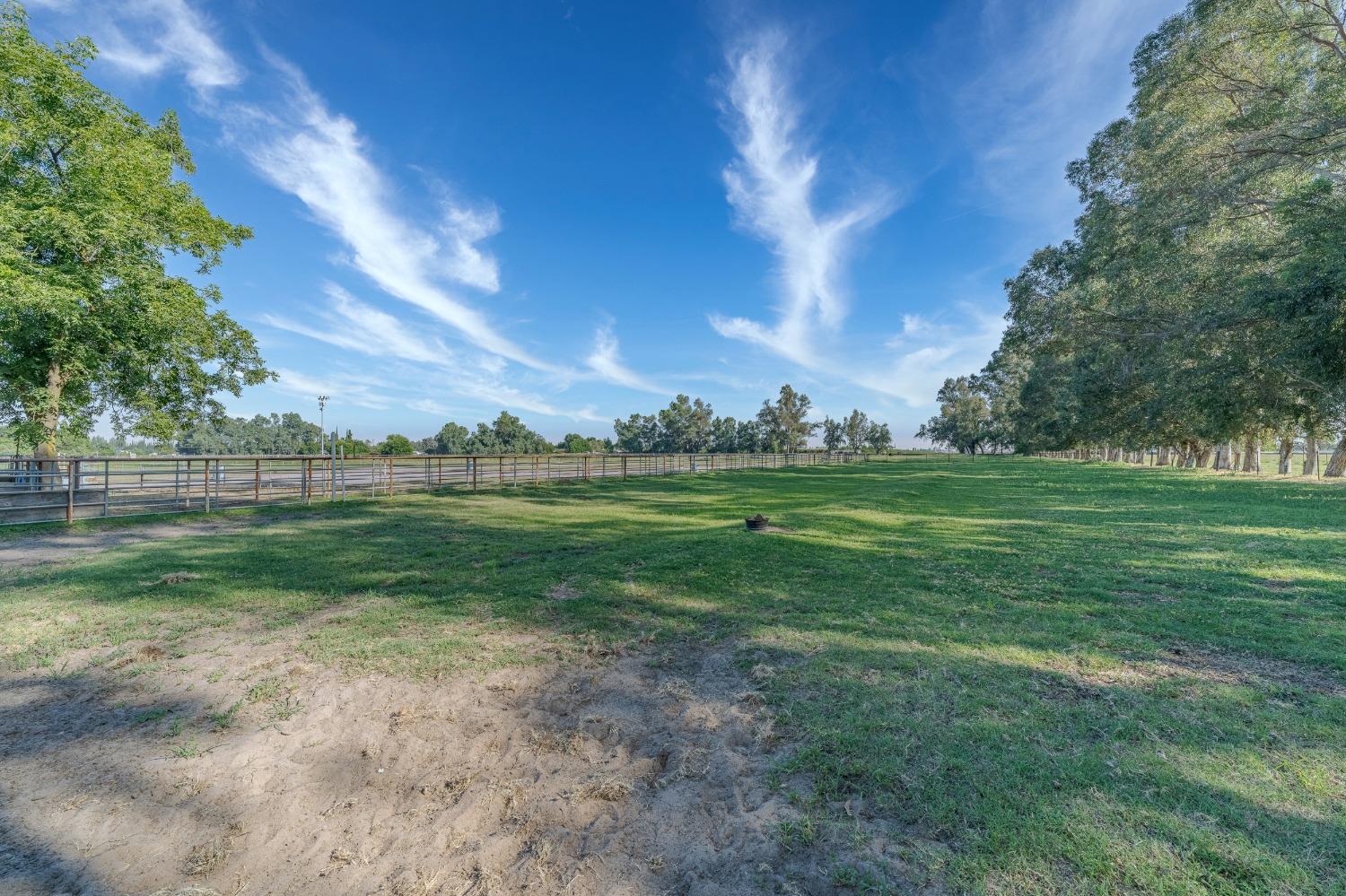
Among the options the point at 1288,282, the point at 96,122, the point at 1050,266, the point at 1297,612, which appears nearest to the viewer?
the point at 1297,612

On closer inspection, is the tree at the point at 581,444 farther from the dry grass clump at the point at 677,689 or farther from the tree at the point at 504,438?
the dry grass clump at the point at 677,689

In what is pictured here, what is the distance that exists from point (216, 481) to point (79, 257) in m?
6.29

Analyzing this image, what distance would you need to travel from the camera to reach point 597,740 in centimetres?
281

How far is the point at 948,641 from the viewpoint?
3.91 meters

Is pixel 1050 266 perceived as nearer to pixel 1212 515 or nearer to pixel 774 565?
pixel 1212 515

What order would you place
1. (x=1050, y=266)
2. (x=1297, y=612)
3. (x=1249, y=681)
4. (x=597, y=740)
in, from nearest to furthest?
(x=597, y=740), (x=1249, y=681), (x=1297, y=612), (x=1050, y=266)

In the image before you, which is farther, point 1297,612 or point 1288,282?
point 1288,282

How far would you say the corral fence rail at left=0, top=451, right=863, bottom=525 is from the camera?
36.7 ft

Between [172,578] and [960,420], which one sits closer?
[172,578]

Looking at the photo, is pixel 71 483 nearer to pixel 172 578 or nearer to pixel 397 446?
pixel 172 578

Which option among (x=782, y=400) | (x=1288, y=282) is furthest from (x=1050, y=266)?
(x=782, y=400)

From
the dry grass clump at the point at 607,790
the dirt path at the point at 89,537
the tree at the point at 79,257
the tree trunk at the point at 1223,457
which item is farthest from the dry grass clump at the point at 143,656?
the tree trunk at the point at 1223,457

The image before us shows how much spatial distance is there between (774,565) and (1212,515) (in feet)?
34.8

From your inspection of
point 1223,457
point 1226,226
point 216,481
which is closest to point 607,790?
point 216,481
